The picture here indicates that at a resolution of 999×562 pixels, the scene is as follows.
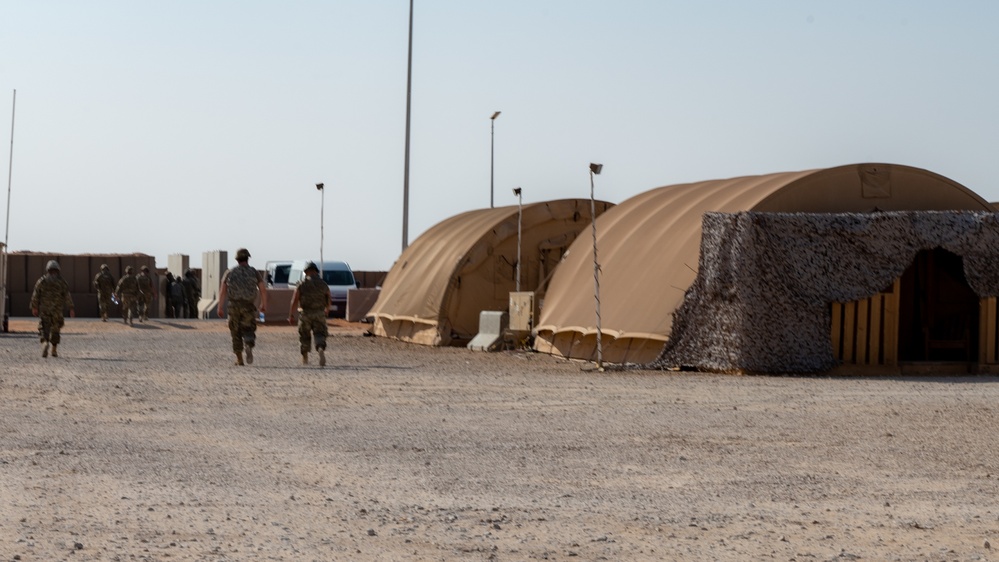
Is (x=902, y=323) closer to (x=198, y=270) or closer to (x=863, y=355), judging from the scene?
(x=863, y=355)

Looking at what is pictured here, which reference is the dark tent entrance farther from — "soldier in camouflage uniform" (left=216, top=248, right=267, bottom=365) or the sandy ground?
"soldier in camouflage uniform" (left=216, top=248, right=267, bottom=365)

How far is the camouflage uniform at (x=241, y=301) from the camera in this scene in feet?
66.4

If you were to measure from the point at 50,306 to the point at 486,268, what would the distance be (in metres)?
9.14

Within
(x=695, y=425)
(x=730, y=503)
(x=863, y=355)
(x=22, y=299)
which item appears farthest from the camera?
(x=22, y=299)

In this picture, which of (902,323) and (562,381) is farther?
(902,323)

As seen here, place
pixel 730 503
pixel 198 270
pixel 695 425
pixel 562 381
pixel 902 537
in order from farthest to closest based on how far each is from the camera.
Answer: pixel 198 270
pixel 562 381
pixel 695 425
pixel 730 503
pixel 902 537

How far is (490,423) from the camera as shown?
41.1 feet

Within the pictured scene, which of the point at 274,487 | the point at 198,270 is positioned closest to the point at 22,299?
the point at 198,270

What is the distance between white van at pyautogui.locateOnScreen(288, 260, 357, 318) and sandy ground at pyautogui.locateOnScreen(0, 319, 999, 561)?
24545 millimetres

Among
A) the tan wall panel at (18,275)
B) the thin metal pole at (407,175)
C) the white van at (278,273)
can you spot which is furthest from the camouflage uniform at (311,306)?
the tan wall panel at (18,275)

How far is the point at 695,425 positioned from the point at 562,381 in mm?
5479

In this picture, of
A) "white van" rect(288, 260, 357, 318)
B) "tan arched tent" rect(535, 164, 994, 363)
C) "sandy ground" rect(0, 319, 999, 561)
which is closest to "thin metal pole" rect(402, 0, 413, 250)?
"white van" rect(288, 260, 357, 318)

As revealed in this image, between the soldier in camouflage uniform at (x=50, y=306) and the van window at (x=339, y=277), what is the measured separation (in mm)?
20818

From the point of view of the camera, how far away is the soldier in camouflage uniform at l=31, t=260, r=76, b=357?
2212 centimetres
